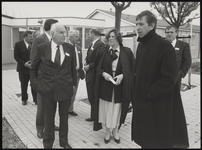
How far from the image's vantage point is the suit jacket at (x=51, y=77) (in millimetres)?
3562

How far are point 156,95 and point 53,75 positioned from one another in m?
1.77

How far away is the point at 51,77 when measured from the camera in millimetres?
3570

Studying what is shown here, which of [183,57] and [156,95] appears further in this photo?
[183,57]

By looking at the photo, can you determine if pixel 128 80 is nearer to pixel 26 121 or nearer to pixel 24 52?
pixel 26 121

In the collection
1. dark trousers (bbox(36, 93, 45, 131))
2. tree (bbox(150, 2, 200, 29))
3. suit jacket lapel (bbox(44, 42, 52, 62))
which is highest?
tree (bbox(150, 2, 200, 29))

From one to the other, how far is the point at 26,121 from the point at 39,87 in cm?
213

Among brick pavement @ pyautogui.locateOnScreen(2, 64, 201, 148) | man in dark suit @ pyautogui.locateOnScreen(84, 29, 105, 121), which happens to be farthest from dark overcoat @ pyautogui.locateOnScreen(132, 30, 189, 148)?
man in dark suit @ pyautogui.locateOnScreen(84, 29, 105, 121)

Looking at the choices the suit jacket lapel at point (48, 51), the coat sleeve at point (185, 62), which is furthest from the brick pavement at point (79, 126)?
the suit jacket lapel at point (48, 51)

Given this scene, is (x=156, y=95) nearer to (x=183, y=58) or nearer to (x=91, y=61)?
(x=91, y=61)

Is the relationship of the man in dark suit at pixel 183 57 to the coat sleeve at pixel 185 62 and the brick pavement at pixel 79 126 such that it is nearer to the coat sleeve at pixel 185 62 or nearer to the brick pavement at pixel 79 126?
the coat sleeve at pixel 185 62

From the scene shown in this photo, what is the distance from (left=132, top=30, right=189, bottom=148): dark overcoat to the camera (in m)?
2.63

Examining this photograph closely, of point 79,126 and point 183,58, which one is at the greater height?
point 183,58

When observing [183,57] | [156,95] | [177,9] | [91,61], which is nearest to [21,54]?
[91,61]

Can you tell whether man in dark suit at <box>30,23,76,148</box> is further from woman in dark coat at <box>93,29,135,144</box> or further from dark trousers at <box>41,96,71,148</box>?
woman in dark coat at <box>93,29,135,144</box>
